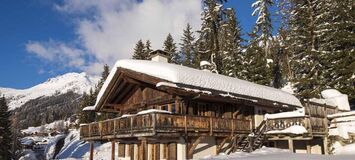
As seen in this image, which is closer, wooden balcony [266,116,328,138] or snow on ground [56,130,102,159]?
wooden balcony [266,116,328,138]

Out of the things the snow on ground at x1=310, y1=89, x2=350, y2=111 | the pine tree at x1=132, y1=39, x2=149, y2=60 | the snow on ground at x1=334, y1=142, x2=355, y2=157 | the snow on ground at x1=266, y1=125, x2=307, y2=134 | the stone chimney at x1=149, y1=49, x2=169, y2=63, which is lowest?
the snow on ground at x1=334, y1=142, x2=355, y2=157

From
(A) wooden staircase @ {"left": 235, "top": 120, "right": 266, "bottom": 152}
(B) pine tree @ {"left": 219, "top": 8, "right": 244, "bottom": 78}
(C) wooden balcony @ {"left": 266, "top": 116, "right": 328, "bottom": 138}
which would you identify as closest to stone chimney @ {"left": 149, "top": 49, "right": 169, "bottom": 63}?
(A) wooden staircase @ {"left": 235, "top": 120, "right": 266, "bottom": 152}

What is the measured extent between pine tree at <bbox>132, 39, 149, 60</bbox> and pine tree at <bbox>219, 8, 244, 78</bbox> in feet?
38.3

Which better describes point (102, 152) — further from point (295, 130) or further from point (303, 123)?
point (303, 123)

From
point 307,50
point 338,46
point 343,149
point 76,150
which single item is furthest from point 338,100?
point 76,150

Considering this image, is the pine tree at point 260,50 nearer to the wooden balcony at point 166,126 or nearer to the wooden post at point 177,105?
the wooden balcony at point 166,126

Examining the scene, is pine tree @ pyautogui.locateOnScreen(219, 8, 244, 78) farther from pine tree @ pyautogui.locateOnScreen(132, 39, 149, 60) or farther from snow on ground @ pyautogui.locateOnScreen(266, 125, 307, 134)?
snow on ground @ pyautogui.locateOnScreen(266, 125, 307, 134)

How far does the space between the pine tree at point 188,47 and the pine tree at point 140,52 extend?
6.37 metres

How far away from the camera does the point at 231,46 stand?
44812 millimetres

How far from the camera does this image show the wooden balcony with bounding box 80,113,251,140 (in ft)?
60.6

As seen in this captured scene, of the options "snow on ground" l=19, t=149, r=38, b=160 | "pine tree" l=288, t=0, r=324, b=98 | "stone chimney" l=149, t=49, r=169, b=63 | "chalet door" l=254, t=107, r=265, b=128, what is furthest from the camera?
"snow on ground" l=19, t=149, r=38, b=160

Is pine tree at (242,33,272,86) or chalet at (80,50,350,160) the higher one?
pine tree at (242,33,272,86)

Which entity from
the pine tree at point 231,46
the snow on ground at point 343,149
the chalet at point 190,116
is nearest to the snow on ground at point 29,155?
the pine tree at point 231,46

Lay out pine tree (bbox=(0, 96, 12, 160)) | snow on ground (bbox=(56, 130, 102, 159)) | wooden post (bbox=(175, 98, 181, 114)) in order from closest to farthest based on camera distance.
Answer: wooden post (bbox=(175, 98, 181, 114)) < pine tree (bbox=(0, 96, 12, 160)) < snow on ground (bbox=(56, 130, 102, 159))
